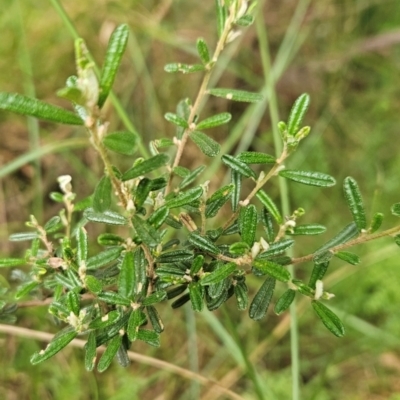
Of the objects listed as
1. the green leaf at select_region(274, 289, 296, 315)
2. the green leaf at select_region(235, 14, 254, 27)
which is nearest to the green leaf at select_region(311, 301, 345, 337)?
the green leaf at select_region(274, 289, 296, 315)

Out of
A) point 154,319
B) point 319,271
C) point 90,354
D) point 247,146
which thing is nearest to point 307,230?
point 319,271

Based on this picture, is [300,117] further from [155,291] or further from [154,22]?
[154,22]

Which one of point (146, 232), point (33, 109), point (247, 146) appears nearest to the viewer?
point (33, 109)

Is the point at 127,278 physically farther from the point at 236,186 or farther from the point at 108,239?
the point at 236,186

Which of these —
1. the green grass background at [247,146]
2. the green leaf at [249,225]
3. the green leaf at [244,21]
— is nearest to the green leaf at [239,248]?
the green leaf at [249,225]

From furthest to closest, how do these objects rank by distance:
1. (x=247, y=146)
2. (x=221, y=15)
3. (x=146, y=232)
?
(x=247, y=146) < (x=221, y=15) < (x=146, y=232)

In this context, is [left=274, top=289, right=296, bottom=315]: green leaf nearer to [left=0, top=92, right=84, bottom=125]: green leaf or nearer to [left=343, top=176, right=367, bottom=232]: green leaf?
[left=343, top=176, right=367, bottom=232]: green leaf

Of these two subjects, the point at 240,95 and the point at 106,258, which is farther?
the point at 240,95

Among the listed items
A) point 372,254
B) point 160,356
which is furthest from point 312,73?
point 160,356
